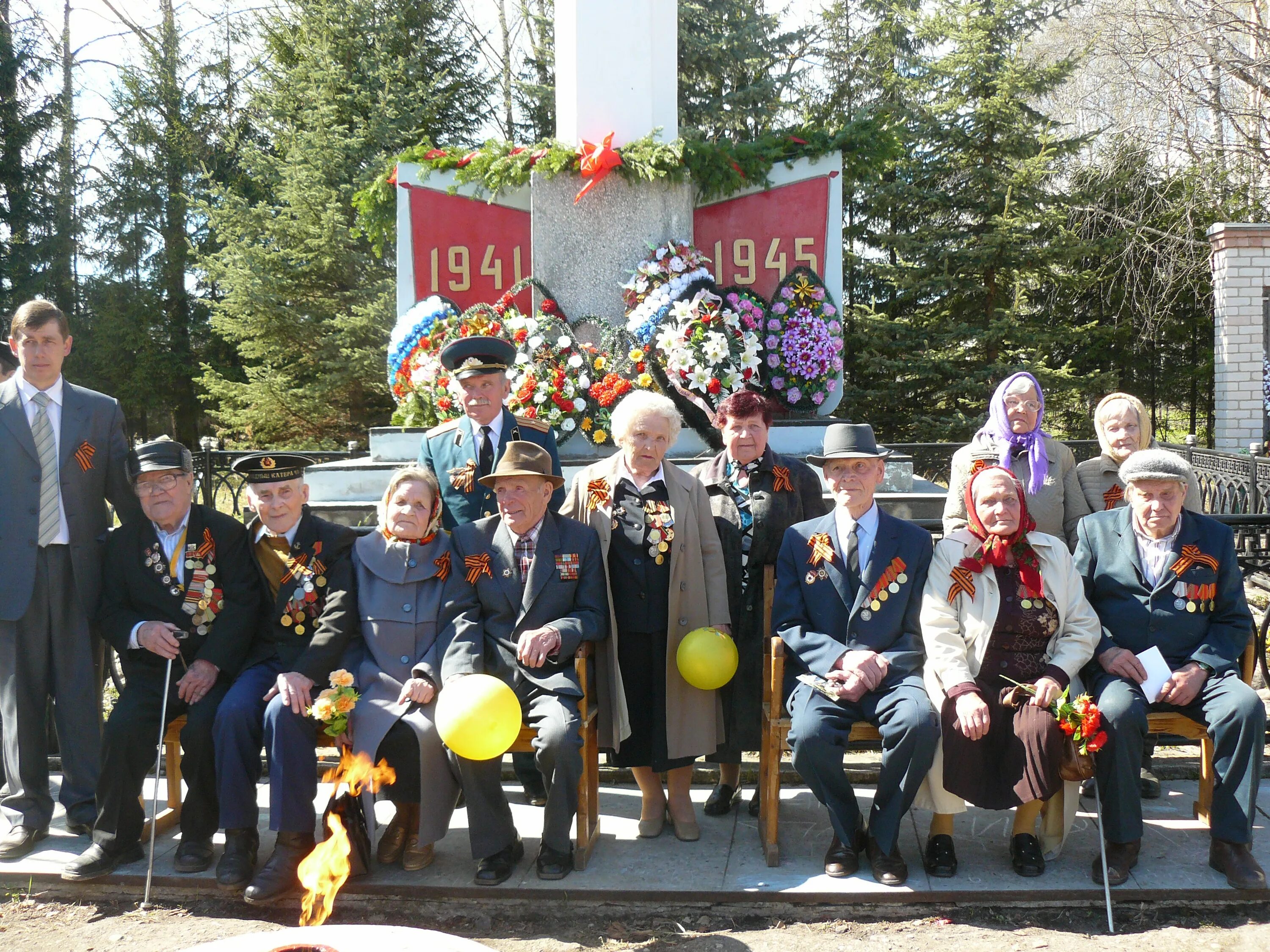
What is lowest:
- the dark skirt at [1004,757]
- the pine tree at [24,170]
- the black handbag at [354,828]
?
the black handbag at [354,828]

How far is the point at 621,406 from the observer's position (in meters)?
4.09

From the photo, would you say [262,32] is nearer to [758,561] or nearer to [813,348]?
[813,348]

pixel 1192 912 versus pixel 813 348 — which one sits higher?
pixel 813 348

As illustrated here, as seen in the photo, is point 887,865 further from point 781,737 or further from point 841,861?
point 781,737

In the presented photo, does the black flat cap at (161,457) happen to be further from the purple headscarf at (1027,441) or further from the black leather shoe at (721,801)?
the purple headscarf at (1027,441)

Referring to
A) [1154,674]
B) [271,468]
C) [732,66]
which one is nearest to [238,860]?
[271,468]

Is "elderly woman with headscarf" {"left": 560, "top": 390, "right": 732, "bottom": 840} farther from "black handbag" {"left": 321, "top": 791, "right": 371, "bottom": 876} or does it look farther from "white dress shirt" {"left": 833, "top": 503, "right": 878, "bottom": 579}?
"black handbag" {"left": 321, "top": 791, "right": 371, "bottom": 876}

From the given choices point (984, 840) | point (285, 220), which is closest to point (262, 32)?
point (285, 220)

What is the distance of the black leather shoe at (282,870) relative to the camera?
3453 millimetres

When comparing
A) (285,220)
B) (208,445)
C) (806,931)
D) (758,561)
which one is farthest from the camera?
(285,220)

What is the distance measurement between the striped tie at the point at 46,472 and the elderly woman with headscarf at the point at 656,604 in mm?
2160

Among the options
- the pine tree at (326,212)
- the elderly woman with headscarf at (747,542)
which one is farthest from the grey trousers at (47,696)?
the pine tree at (326,212)

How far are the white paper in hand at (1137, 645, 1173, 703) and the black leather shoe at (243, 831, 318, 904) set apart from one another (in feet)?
10.2

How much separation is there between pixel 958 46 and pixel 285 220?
10680mm
